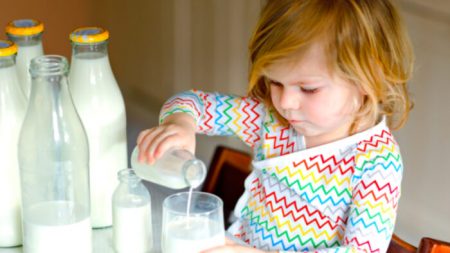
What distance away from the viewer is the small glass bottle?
1.09 meters

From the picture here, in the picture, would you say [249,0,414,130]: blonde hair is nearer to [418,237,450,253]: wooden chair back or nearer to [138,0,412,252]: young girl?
[138,0,412,252]: young girl

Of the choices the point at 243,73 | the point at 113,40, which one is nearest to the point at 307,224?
the point at 243,73

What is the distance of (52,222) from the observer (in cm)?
116

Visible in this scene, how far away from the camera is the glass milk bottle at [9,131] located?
1.20 metres

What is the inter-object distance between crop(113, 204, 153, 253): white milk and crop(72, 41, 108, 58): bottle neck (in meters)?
0.24

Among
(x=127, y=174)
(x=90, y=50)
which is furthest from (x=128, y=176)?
(x=90, y=50)

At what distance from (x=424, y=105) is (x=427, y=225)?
336 millimetres

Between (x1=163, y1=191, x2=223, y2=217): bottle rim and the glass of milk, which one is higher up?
(x1=163, y1=191, x2=223, y2=217): bottle rim

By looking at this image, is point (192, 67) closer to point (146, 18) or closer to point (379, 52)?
point (146, 18)

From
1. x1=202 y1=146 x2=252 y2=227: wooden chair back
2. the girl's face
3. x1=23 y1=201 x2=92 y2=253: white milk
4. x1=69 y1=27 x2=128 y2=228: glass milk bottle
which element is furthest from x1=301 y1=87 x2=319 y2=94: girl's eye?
x1=202 y1=146 x2=252 y2=227: wooden chair back

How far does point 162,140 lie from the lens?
3.96ft

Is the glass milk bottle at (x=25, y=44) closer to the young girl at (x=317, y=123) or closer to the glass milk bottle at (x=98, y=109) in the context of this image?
the glass milk bottle at (x=98, y=109)

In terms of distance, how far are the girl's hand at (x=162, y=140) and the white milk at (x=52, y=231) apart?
0.44 feet

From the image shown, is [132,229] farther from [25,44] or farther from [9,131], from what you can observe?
[25,44]
